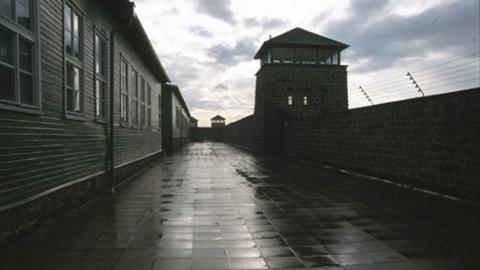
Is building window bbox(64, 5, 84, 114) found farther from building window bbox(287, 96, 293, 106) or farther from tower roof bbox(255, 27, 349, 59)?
tower roof bbox(255, 27, 349, 59)

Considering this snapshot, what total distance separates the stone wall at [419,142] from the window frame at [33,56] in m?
6.97

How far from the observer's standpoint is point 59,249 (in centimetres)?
422

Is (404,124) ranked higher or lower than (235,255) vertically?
higher

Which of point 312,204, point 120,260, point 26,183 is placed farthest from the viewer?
point 312,204

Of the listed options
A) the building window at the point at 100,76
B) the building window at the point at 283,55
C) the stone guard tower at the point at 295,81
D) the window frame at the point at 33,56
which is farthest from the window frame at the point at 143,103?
the building window at the point at 283,55

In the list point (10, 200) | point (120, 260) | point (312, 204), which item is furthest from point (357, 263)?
point (10, 200)

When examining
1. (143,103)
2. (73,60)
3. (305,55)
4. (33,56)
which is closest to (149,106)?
(143,103)

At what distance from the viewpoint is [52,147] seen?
18.8 ft

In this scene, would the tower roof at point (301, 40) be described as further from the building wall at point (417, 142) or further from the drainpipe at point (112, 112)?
the drainpipe at point (112, 112)

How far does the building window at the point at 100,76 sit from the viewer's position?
8484 millimetres

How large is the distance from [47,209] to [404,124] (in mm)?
7611

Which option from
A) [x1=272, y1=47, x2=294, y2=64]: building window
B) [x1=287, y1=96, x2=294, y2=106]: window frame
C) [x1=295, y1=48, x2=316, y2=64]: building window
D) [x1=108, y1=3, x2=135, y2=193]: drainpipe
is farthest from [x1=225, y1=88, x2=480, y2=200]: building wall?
[x1=295, y1=48, x2=316, y2=64]: building window

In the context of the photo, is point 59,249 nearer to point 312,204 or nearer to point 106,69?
point 312,204

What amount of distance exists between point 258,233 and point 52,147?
11.0 feet
